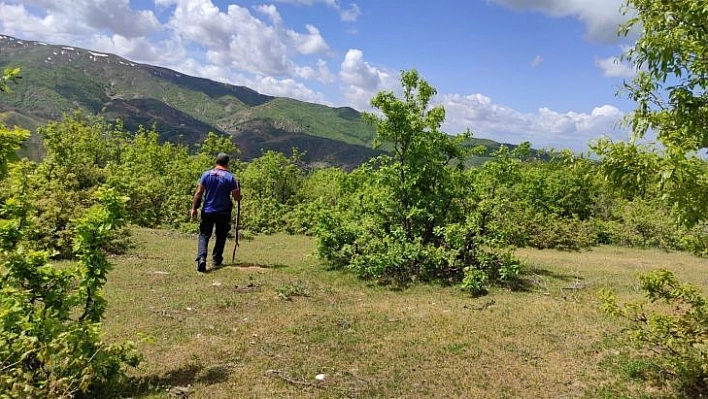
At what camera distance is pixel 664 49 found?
16.8ft

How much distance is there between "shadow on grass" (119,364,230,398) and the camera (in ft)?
20.4

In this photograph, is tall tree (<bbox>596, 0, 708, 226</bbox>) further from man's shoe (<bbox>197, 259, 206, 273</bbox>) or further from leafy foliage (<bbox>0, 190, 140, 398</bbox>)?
man's shoe (<bbox>197, 259, 206, 273</bbox>)

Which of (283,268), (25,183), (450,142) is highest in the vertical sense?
(450,142)

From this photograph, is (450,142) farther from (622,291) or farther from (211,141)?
(211,141)

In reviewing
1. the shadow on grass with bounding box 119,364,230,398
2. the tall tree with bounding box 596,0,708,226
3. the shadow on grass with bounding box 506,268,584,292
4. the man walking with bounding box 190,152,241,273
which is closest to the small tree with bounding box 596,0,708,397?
the tall tree with bounding box 596,0,708,226

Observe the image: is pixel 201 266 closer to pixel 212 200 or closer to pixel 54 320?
pixel 212 200

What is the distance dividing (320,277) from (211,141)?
39015 millimetres

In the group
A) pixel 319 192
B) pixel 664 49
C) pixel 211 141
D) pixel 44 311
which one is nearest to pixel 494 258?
pixel 664 49

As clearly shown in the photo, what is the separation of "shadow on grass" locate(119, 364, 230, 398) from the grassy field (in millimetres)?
26

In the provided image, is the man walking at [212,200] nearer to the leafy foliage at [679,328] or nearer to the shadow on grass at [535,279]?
the shadow on grass at [535,279]

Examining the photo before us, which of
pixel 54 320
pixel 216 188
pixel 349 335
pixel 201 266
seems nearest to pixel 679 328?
pixel 349 335

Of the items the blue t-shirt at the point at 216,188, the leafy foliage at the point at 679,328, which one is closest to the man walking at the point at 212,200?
the blue t-shirt at the point at 216,188

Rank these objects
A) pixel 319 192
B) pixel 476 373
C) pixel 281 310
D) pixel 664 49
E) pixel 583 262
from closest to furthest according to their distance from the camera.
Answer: pixel 664 49, pixel 476 373, pixel 281 310, pixel 583 262, pixel 319 192

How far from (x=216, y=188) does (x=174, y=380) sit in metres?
7.30
